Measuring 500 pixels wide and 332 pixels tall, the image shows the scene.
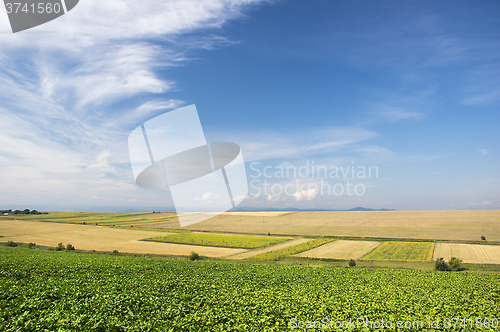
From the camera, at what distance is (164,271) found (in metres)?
24.6

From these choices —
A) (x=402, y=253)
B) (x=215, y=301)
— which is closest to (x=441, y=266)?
(x=402, y=253)

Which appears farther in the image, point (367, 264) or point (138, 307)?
point (367, 264)

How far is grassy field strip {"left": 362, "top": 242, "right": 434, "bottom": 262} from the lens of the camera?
4444cm

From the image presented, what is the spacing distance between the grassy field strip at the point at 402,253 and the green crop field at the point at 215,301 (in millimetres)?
23255

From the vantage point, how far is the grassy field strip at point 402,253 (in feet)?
146

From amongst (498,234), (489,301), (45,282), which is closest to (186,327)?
(45,282)

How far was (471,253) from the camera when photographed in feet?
157

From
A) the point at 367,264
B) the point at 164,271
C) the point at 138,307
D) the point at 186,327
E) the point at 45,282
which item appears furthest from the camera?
the point at 367,264

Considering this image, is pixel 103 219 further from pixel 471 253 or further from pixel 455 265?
pixel 471 253

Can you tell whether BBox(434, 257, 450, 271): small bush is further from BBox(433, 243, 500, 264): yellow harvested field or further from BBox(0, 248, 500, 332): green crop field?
BBox(0, 248, 500, 332): green crop field

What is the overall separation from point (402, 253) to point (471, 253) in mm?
12889

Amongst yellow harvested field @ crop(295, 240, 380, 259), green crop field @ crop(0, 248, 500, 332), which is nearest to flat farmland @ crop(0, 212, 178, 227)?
yellow harvested field @ crop(295, 240, 380, 259)

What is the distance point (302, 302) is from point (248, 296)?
11.8ft

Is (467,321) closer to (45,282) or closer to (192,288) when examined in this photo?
(192,288)
